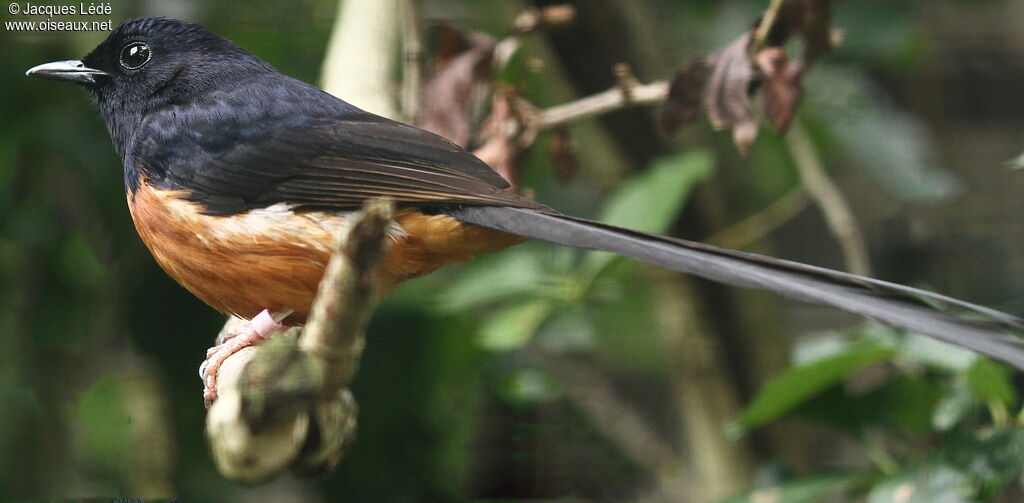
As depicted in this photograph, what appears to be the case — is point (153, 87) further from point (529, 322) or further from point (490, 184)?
point (529, 322)

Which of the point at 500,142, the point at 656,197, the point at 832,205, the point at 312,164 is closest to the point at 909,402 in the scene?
the point at 832,205

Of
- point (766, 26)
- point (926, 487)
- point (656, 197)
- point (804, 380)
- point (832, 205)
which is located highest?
point (766, 26)

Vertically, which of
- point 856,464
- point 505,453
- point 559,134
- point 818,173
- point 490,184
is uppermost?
point 490,184

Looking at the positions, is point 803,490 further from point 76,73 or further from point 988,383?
point 76,73

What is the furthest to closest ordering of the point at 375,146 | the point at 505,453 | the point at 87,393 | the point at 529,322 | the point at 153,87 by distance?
1. the point at 505,453
2. the point at 87,393
3. the point at 529,322
4. the point at 153,87
5. the point at 375,146

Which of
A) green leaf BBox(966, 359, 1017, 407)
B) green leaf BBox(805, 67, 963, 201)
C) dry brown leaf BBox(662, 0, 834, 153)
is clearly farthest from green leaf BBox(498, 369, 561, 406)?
green leaf BBox(966, 359, 1017, 407)

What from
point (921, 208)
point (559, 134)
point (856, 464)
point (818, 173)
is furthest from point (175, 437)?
point (921, 208)

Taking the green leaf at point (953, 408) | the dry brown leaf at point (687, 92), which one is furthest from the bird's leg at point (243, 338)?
the green leaf at point (953, 408)
